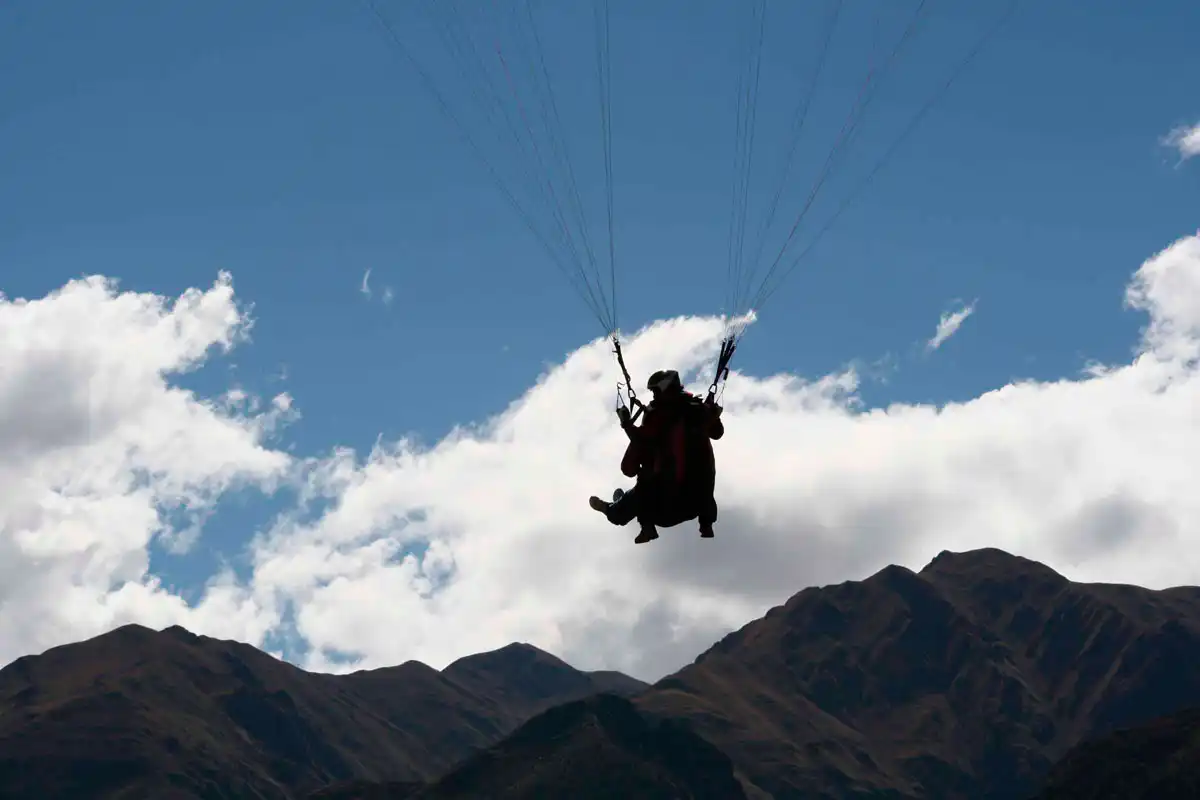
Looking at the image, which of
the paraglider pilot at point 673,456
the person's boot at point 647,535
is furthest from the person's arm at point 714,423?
the person's boot at point 647,535

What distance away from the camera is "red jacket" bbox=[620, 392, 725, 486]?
125 ft

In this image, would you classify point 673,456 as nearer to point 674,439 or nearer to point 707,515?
point 674,439

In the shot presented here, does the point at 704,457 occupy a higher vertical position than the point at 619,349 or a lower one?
lower

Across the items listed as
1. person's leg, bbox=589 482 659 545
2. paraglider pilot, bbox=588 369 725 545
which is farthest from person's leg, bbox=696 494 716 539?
person's leg, bbox=589 482 659 545

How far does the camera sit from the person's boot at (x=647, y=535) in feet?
128

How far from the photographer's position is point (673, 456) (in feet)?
125

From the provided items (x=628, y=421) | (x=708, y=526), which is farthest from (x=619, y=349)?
(x=708, y=526)

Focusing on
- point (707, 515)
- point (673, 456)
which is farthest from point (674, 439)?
point (707, 515)

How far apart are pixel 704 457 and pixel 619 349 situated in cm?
366

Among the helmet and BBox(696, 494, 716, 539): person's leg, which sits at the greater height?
the helmet

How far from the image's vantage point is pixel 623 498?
131ft

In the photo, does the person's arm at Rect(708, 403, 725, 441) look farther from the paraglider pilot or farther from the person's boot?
the person's boot

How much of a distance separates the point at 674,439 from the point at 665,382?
5.36 ft

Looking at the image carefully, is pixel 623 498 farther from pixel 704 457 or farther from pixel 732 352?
pixel 732 352
